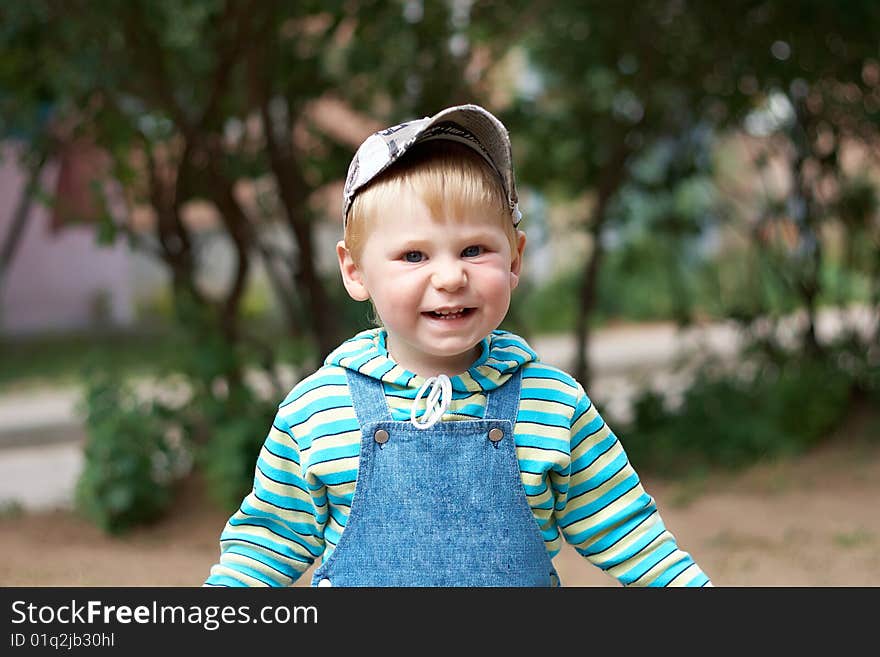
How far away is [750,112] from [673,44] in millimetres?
→ 608

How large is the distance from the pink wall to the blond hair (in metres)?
13.2

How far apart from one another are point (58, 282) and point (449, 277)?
570 inches

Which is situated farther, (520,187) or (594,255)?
(520,187)

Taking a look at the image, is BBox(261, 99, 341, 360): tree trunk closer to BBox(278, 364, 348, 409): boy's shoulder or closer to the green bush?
the green bush

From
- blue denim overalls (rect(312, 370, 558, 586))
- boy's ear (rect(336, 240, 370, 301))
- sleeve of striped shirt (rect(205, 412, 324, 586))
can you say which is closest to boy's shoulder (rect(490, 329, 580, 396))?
blue denim overalls (rect(312, 370, 558, 586))

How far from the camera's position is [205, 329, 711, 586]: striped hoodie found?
1.78 m

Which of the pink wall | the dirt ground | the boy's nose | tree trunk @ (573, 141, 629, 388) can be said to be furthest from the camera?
the pink wall

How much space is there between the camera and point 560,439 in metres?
1.77

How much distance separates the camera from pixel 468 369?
1.83 m

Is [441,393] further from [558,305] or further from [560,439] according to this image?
[558,305]

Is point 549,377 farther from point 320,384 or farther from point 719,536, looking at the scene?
point 719,536

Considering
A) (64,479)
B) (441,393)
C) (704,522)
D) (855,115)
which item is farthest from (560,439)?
(64,479)

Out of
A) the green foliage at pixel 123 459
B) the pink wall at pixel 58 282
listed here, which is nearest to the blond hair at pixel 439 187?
the green foliage at pixel 123 459

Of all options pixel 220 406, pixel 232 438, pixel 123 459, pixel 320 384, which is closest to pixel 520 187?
pixel 220 406
